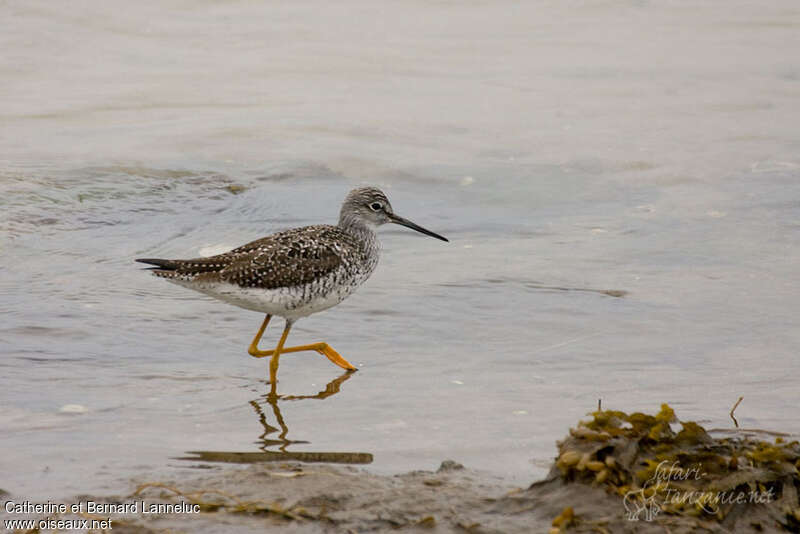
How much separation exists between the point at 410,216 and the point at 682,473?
21.0 ft

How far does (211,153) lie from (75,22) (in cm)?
586

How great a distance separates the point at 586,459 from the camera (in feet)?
15.4

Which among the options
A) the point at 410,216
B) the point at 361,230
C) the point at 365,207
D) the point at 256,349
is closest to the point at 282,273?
the point at 256,349

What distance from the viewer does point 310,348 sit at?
25.4ft

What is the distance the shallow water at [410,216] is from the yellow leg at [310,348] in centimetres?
10

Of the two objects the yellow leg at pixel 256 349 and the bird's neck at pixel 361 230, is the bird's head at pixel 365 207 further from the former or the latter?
the yellow leg at pixel 256 349

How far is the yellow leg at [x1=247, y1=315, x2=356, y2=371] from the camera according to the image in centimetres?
741

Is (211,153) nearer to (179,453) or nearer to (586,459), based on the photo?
(179,453)

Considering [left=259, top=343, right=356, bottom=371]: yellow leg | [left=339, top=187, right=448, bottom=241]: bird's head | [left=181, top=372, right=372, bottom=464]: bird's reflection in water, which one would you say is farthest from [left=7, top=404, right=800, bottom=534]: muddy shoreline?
[left=339, top=187, right=448, bottom=241]: bird's head

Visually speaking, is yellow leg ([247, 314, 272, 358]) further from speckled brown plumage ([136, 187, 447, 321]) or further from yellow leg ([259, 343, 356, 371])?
speckled brown plumage ([136, 187, 447, 321])

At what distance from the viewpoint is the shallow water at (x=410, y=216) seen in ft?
21.3

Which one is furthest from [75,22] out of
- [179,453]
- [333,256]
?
[179,453]

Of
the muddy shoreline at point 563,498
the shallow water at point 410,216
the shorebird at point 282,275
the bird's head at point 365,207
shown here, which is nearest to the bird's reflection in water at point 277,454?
the shallow water at point 410,216

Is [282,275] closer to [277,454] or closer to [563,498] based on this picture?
[277,454]
